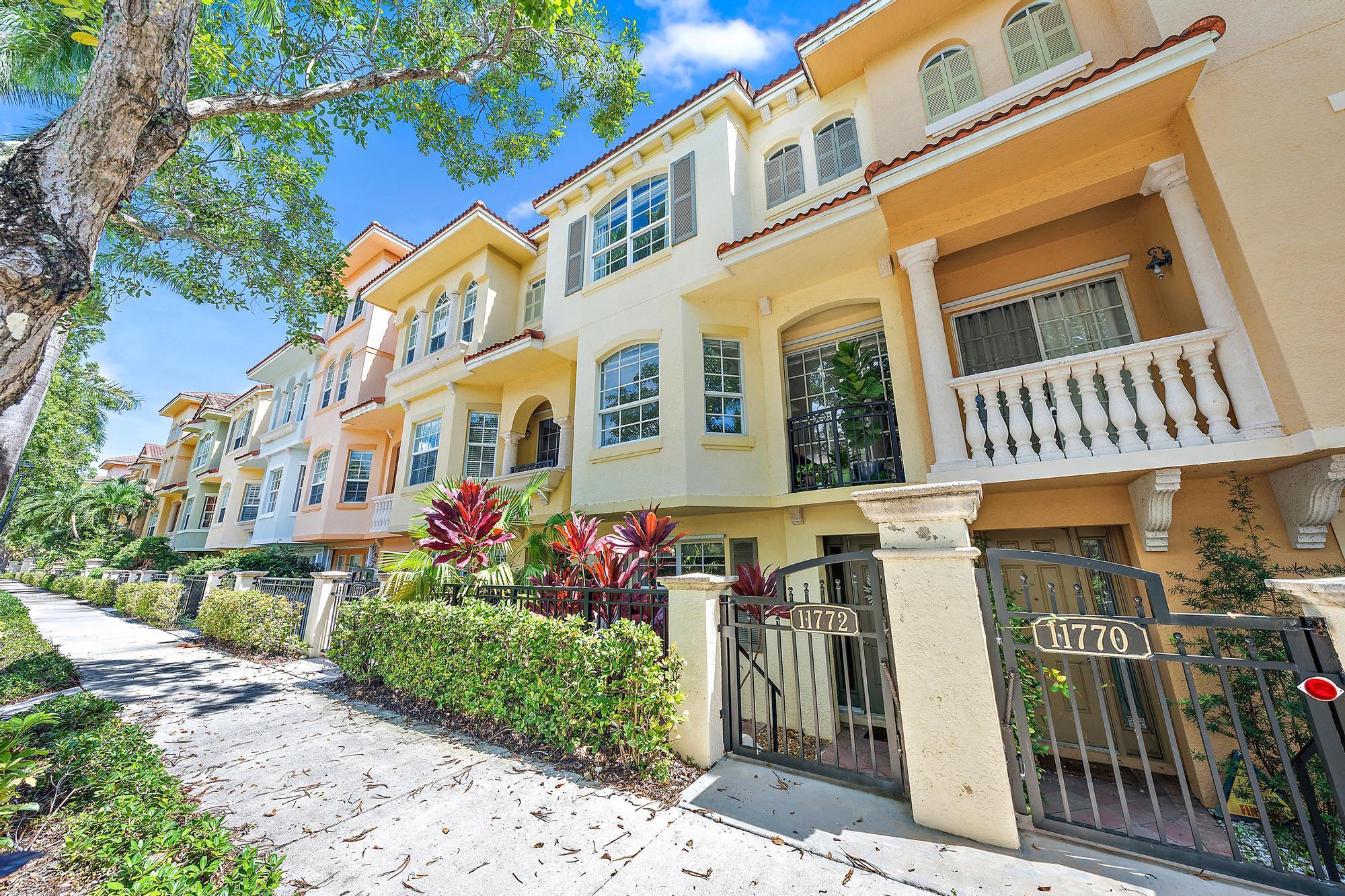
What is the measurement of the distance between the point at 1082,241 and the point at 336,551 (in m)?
21.2

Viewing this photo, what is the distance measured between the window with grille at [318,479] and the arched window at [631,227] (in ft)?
39.4

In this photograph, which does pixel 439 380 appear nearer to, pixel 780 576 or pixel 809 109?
pixel 809 109

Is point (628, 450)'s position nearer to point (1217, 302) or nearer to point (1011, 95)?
point (1217, 302)

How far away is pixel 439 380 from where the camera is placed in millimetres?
12336

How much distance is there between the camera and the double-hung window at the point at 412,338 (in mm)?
13914

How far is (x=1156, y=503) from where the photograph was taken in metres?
4.93

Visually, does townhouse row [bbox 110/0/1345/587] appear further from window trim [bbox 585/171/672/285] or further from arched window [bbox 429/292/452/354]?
arched window [bbox 429/292/452/354]

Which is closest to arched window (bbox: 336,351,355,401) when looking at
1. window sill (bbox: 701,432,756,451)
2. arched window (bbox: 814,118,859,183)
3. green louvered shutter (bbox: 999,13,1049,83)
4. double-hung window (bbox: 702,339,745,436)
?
double-hung window (bbox: 702,339,745,436)

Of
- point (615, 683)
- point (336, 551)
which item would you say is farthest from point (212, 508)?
point (615, 683)

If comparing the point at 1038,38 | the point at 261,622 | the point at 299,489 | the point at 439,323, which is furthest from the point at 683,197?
the point at 299,489

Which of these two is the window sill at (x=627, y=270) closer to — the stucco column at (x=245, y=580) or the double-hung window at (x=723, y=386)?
the double-hung window at (x=723, y=386)

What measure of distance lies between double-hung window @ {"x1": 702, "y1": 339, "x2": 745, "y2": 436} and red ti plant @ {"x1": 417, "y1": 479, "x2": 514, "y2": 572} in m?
3.62

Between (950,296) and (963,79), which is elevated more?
(963,79)

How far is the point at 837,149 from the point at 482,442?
10015mm
